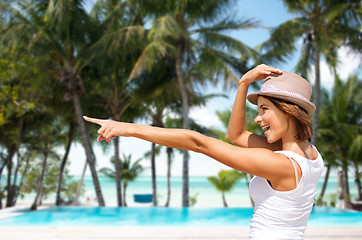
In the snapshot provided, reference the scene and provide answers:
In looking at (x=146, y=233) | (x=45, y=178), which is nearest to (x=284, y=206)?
(x=146, y=233)

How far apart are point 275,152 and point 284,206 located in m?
0.17

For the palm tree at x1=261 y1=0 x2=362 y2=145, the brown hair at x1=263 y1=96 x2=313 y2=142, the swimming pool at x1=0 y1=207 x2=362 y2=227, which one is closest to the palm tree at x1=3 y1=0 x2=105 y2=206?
the swimming pool at x1=0 y1=207 x2=362 y2=227

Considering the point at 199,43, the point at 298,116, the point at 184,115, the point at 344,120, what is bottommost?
the point at 298,116

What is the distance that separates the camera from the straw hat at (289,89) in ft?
3.73

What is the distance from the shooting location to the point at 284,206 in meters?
1.14

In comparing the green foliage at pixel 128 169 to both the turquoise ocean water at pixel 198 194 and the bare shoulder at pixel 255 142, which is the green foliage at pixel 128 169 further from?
the bare shoulder at pixel 255 142

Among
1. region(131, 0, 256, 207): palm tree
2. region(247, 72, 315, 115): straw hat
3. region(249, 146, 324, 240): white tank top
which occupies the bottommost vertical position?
region(249, 146, 324, 240): white tank top

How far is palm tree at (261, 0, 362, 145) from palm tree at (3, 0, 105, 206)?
6047 millimetres

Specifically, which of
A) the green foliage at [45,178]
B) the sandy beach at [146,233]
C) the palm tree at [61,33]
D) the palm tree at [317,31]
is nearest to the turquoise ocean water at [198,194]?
the green foliage at [45,178]

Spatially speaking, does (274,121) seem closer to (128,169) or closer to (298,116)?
(298,116)

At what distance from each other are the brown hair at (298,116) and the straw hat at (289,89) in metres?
0.02

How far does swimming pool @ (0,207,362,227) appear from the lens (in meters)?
9.61

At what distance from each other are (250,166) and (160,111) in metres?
15.7

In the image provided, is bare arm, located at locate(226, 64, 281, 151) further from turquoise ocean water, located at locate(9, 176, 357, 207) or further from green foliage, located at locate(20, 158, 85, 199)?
turquoise ocean water, located at locate(9, 176, 357, 207)
